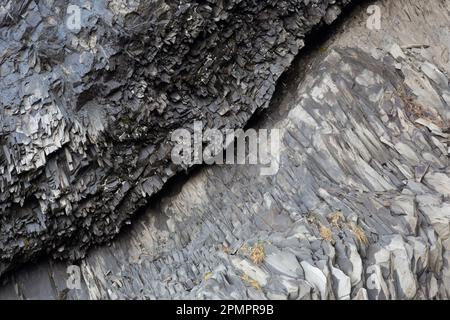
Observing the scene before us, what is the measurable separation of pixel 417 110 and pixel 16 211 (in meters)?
8.55

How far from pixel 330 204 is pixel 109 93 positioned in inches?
178

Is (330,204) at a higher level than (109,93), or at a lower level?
lower

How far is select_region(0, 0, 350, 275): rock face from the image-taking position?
849 cm

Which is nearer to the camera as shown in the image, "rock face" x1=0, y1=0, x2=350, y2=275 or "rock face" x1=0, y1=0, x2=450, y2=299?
"rock face" x1=0, y1=0, x2=450, y2=299

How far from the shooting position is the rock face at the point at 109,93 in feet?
27.9

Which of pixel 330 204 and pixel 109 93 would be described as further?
pixel 109 93

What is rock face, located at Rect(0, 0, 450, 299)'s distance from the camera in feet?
24.0

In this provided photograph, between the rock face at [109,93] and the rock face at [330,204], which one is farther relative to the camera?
the rock face at [109,93]

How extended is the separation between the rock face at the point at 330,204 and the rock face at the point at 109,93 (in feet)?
2.22

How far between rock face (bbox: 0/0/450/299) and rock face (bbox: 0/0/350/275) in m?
0.68

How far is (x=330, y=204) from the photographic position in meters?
8.38

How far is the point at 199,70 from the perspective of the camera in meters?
9.53
